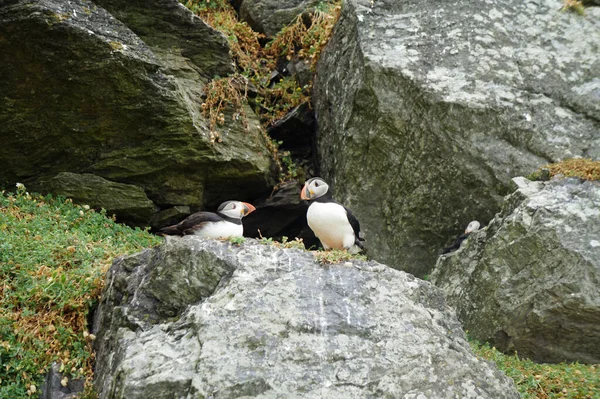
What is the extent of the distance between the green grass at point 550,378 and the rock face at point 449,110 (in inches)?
90.8

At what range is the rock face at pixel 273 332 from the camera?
4.64 metres

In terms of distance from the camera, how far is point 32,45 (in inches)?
307

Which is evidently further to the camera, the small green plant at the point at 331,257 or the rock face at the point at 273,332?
the small green plant at the point at 331,257

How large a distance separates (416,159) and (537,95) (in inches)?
67.3

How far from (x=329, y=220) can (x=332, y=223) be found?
49mm

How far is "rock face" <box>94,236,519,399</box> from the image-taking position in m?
4.64

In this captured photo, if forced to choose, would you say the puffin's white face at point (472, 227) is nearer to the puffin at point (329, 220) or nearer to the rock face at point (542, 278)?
the rock face at point (542, 278)

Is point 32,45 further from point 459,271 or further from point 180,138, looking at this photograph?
point 459,271

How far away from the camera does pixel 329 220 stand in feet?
24.2

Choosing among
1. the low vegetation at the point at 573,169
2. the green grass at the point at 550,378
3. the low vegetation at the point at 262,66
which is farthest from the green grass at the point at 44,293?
the low vegetation at the point at 573,169

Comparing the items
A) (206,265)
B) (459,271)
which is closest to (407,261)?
(459,271)

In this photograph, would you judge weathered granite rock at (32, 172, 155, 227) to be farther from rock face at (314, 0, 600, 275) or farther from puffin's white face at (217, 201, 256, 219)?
rock face at (314, 0, 600, 275)

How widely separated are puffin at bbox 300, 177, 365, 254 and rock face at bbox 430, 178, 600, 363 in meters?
1.55

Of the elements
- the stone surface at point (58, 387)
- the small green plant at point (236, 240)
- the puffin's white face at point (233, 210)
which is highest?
the small green plant at point (236, 240)
